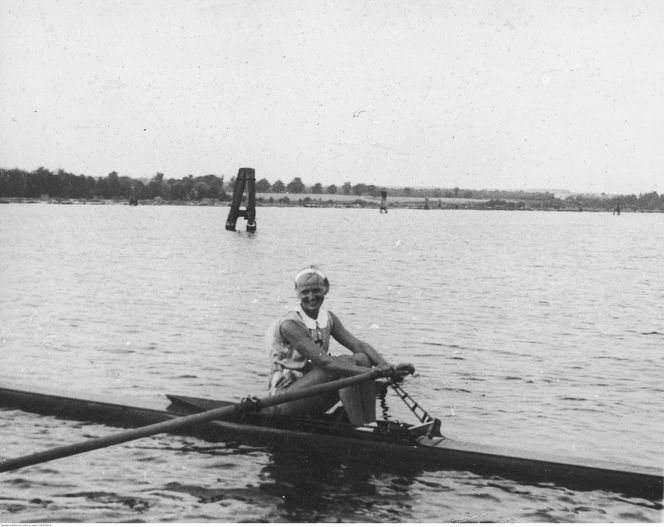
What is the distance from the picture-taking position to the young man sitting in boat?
820 centimetres

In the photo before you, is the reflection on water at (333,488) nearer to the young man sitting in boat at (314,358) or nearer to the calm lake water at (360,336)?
the calm lake water at (360,336)

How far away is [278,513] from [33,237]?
5077 centimetres

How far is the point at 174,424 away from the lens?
7.36 m

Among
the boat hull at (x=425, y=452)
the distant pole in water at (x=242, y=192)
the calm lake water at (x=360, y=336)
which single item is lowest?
the calm lake water at (x=360, y=336)

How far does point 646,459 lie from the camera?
1009 cm

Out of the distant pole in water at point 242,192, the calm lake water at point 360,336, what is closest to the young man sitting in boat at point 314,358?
the calm lake water at point 360,336

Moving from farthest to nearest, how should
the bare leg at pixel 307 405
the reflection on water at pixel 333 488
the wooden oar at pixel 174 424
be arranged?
the bare leg at pixel 307 405
the reflection on water at pixel 333 488
the wooden oar at pixel 174 424

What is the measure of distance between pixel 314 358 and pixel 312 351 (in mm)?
68

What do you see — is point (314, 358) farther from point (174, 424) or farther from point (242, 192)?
point (242, 192)

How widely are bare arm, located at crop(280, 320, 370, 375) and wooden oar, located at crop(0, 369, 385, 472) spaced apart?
0.30 meters

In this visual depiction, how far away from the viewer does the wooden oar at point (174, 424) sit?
23.5ft

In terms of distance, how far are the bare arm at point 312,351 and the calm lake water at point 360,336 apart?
3.26 ft

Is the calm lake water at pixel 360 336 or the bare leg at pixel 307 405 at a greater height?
the bare leg at pixel 307 405

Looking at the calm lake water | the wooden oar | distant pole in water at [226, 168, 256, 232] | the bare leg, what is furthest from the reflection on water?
distant pole in water at [226, 168, 256, 232]
